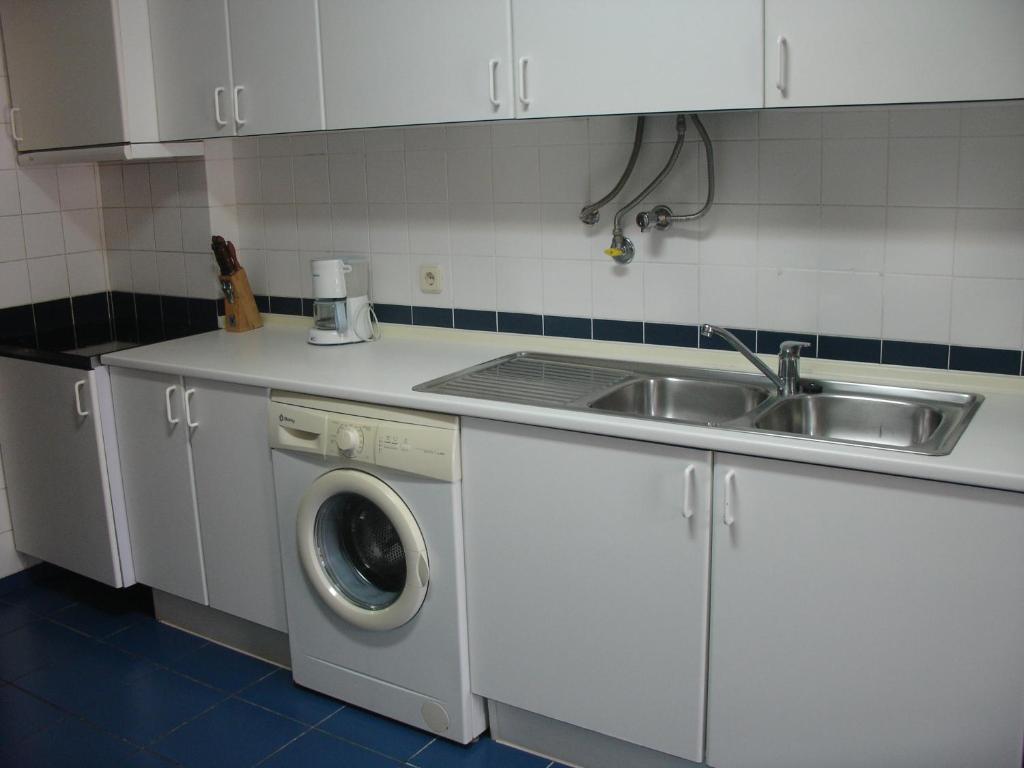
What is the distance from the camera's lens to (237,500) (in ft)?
8.72

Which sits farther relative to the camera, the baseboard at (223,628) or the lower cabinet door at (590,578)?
the baseboard at (223,628)

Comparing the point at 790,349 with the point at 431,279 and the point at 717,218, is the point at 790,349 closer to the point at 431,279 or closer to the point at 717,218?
the point at 717,218

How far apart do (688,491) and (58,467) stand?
2.03 m

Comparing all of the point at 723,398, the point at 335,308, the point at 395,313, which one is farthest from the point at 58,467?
the point at 723,398

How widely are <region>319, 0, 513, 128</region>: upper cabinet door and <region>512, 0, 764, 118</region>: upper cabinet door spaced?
0.21 ft

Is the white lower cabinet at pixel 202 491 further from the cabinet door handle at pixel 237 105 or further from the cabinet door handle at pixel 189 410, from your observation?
the cabinet door handle at pixel 237 105

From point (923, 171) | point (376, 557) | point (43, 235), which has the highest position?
point (923, 171)

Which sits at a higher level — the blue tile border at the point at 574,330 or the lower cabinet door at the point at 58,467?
the blue tile border at the point at 574,330

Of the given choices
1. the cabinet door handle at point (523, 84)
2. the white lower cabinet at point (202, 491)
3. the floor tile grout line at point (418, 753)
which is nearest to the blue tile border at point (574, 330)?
the white lower cabinet at point (202, 491)

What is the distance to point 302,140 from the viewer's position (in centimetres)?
300

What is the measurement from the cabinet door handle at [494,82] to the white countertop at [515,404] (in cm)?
66

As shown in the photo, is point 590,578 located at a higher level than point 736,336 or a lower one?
lower

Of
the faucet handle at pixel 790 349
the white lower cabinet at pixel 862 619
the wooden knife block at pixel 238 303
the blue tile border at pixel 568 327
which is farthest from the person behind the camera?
the wooden knife block at pixel 238 303

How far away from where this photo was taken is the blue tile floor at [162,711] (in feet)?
7.73
